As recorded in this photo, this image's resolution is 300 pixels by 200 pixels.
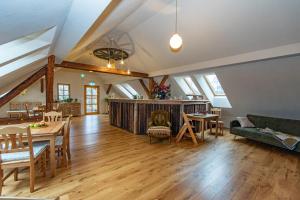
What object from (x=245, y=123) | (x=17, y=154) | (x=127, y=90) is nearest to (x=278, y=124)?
(x=245, y=123)

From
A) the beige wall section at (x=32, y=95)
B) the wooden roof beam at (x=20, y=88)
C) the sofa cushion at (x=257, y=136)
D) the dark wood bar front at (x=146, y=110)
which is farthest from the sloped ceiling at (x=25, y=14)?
the beige wall section at (x=32, y=95)

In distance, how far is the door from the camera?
1016 centimetres

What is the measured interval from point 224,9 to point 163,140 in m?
3.47

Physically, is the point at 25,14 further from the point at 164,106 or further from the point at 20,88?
the point at 164,106

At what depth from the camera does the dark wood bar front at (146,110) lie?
187 inches

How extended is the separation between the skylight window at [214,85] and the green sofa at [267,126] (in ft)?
5.98

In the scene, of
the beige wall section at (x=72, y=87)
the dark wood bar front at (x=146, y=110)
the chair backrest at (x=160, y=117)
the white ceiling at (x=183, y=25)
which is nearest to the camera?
the white ceiling at (x=183, y=25)

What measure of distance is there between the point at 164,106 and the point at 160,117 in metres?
0.49

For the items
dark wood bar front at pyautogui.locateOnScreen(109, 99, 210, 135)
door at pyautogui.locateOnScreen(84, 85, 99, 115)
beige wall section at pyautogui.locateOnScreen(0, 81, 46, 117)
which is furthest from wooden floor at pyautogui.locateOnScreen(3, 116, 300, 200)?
door at pyautogui.locateOnScreen(84, 85, 99, 115)

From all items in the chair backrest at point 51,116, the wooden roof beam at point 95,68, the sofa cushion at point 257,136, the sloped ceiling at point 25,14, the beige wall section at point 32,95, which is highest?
the wooden roof beam at point 95,68

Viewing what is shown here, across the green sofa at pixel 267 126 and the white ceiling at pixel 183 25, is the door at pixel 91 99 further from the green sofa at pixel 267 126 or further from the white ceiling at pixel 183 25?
the green sofa at pixel 267 126

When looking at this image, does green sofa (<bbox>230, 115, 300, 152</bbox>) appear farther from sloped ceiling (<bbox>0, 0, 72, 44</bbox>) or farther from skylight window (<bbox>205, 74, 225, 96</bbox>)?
sloped ceiling (<bbox>0, 0, 72, 44</bbox>)

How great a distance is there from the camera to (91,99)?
34.4 ft

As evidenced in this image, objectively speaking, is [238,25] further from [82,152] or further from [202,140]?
[82,152]
